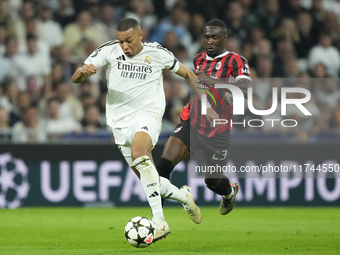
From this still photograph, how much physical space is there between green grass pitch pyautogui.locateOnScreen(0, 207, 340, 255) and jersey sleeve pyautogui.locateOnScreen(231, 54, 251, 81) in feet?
6.02

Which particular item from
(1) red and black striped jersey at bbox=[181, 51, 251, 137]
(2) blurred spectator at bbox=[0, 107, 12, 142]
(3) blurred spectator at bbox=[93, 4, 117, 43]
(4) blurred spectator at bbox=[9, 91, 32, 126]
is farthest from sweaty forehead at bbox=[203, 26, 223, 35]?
(3) blurred spectator at bbox=[93, 4, 117, 43]

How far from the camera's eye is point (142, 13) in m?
12.7

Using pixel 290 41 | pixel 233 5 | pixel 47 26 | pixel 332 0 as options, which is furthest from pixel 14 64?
pixel 332 0

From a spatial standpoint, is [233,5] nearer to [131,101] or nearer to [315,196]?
[315,196]

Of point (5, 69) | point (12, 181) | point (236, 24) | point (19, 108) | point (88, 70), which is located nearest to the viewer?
point (88, 70)

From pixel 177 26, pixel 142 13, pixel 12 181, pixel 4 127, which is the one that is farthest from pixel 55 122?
pixel 177 26

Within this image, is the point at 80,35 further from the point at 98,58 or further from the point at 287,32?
the point at 98,58

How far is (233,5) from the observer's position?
42.7 feet

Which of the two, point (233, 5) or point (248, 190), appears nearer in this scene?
point (248, 190)

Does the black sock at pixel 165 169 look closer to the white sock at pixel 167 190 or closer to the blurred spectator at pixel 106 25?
the white sock at pixel 167 190

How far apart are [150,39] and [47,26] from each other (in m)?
2.14

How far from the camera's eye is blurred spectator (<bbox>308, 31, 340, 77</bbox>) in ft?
42.4

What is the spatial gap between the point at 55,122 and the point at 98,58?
5146mm

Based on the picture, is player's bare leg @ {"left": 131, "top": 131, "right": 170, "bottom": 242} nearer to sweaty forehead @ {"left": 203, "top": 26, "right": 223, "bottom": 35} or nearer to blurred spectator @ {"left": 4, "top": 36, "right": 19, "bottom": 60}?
sweaty forehead @ {"left": 203, "top": 26, "right": 223, "bottom": 35}
